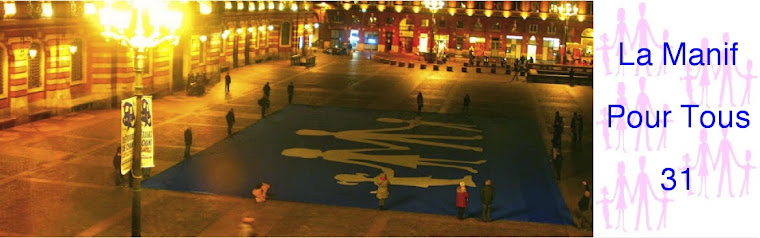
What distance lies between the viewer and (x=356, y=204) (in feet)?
80.8

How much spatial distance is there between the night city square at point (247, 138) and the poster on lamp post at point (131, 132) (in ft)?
0.13

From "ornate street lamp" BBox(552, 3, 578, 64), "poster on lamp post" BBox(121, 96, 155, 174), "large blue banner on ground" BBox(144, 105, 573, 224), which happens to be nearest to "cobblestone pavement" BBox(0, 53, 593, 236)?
"large blue banner on ground" BBox(144, 105, 573, 224)

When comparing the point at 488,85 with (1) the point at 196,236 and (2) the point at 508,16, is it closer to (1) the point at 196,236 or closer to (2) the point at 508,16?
(2) the point at 508,16

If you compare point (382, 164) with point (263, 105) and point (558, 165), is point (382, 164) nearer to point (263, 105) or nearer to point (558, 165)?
point (558, 165)

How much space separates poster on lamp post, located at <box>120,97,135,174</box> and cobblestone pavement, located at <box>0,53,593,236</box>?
324cm

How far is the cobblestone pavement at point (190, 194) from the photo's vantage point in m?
21.8

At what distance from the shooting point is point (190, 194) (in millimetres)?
24844

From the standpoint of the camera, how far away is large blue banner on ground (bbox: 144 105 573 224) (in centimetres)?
2538

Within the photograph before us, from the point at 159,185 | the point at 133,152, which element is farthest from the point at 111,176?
the point at 133,152

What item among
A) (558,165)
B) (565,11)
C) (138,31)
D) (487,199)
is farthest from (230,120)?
(565,11)

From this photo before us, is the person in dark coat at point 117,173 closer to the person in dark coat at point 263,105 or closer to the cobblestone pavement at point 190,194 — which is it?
the cobblestone pavement at point 190,194

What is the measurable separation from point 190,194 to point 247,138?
9300 mm

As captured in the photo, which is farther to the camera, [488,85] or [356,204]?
[488,85]
